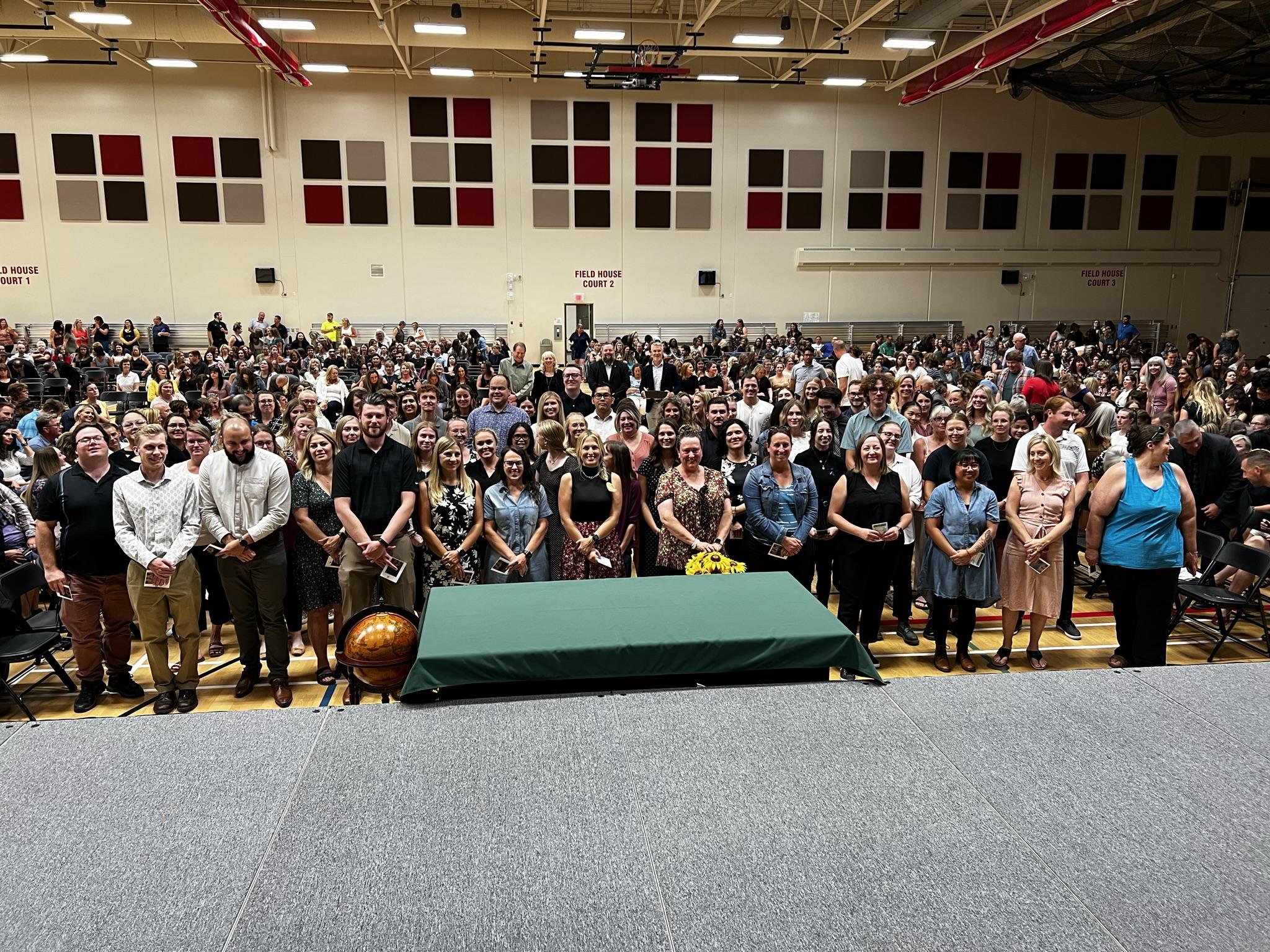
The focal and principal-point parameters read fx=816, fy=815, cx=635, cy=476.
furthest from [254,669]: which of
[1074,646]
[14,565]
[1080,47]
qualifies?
[1080,47]

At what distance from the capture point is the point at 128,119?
1992 centimetres

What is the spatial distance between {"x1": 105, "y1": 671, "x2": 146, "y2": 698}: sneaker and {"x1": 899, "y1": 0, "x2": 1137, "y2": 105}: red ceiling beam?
14.0 metres

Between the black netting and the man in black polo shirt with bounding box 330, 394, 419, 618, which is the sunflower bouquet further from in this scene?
the black netting

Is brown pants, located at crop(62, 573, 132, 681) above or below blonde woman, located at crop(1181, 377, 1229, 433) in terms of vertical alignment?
below

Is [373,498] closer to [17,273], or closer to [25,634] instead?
[25,634]

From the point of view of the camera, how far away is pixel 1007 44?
15.0m

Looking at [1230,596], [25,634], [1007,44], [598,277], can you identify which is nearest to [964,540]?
[1230,596]

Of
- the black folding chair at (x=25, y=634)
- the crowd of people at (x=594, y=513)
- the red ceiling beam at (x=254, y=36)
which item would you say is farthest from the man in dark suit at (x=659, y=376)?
the red ceiling beam at (x=254, y=36)

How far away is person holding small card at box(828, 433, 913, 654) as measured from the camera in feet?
17.5

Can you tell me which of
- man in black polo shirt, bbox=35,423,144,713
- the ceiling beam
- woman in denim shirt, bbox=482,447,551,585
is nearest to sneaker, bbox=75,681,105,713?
man in black polo shirt, bbox=35,423,144,713

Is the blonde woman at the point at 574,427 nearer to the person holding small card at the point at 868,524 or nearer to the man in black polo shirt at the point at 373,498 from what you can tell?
the man in black polo shirt at the point at 373,498

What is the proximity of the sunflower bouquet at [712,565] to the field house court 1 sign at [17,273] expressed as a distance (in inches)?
880

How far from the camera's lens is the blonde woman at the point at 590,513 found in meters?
5.30

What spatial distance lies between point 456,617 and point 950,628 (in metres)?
4.43
